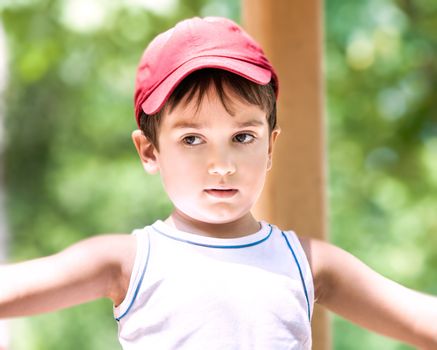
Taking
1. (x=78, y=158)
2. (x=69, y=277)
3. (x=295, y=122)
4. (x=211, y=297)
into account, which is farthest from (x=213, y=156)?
(x=78, y=158)

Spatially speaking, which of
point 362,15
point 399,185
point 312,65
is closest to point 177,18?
point 362,15

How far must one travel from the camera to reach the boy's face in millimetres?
1938

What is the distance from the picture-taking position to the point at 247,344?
1.92 m

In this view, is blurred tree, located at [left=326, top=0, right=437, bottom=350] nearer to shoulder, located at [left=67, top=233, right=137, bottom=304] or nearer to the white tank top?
the white tank top

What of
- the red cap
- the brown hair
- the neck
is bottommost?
the neck

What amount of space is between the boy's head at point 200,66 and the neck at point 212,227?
0.23 m

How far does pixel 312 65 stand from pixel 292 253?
788mm

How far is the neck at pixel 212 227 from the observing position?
2.06m

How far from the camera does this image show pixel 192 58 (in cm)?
196

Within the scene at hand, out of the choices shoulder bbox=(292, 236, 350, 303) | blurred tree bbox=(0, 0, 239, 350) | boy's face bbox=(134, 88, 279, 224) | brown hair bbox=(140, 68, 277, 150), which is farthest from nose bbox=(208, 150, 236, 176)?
blurred tree bbox=(0, 0, 239, 350)

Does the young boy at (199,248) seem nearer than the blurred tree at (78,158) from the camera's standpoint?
Yes

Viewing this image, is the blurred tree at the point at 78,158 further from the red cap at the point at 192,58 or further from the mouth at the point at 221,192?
the mouth at the point at 221,192

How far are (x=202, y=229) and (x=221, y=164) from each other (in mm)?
217

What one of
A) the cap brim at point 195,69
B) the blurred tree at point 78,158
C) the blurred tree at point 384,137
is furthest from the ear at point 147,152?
the blurred tree at point 384,137
